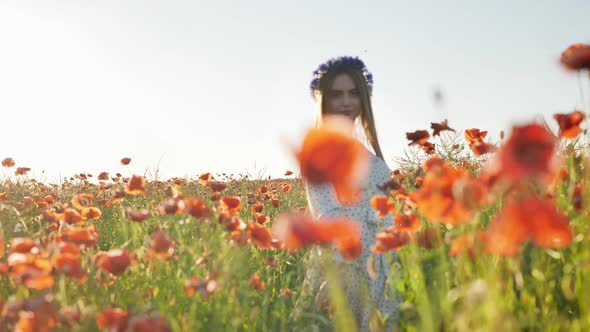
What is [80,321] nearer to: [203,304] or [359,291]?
[203,304]

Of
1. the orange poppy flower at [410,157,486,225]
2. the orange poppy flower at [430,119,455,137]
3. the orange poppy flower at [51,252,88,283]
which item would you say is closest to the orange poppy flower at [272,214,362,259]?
the orange poppy flower at [410,157,486,225]

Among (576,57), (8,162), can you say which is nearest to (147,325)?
(576,57)

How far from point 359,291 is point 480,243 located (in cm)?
132

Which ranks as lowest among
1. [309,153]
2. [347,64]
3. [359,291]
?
[359,291]

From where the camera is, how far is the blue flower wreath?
407 cm

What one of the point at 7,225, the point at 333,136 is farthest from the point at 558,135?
the point at 7,225

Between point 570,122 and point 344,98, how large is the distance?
7.14 ft

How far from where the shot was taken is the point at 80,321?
163cm

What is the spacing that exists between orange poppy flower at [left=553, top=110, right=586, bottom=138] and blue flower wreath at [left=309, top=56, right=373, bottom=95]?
7.71ft

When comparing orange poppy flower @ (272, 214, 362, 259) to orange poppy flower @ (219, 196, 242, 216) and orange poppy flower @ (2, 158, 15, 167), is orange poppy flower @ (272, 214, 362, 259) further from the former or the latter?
orange poppy flower @ (2, 158, 15, 167)

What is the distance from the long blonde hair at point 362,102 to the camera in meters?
3.84

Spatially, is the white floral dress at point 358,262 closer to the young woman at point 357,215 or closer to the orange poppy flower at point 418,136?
the young woman at point 357,215

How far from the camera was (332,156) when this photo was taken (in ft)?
3.69

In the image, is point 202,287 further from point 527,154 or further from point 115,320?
point 527,154
